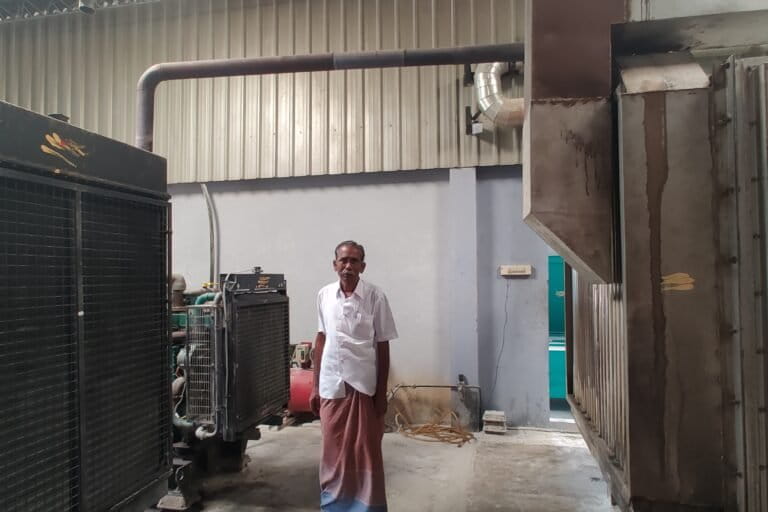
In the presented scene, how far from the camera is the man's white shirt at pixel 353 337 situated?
2883 mm

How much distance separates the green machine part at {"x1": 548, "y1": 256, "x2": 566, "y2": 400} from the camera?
5410 mm

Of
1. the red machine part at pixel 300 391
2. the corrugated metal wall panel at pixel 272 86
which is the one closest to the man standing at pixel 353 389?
the red machine part at pixel 300 391

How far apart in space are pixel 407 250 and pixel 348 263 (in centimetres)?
269

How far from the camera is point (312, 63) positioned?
13.4 feet

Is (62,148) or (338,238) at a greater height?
(62,148)

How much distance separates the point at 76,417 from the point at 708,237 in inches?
107

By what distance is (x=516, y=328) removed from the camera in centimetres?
528

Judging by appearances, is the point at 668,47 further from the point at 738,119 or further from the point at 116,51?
the point at 116,51

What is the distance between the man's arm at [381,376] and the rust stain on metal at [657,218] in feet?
5.45

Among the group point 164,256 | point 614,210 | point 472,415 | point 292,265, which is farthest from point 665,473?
point 292,265

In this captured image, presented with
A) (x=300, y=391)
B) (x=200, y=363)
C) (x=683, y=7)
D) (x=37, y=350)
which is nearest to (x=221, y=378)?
(x=200, y=363)

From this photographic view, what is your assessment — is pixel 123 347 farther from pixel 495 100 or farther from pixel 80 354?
pixel 495 100

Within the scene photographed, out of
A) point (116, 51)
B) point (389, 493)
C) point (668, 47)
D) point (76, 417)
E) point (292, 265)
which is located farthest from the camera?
point (116, 51)

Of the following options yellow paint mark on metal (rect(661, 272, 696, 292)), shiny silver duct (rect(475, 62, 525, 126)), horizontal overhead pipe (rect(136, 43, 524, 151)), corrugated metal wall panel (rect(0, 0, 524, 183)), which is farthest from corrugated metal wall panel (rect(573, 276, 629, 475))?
corrugated metal wall panel (rect(0, 0, 524, 183))
